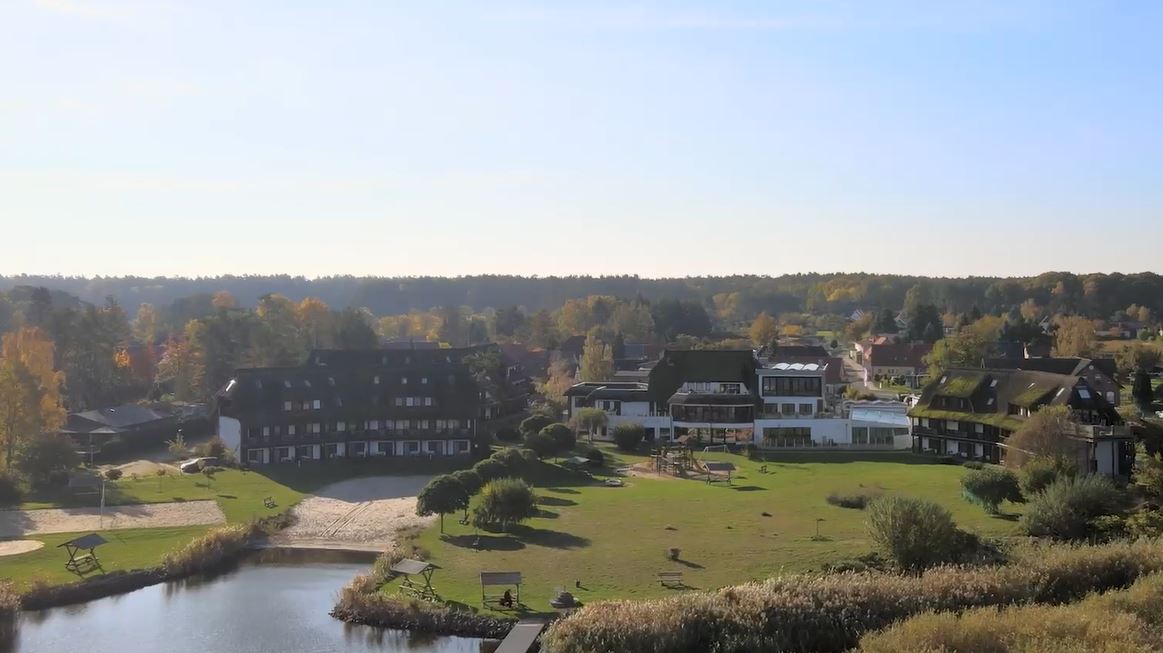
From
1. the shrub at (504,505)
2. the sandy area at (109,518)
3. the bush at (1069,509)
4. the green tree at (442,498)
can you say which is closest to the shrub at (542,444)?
the green tree at (442,498)

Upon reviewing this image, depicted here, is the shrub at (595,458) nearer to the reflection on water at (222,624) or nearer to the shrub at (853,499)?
the shrub at (853,499)

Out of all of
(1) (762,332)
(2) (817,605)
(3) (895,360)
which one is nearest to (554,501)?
(2) (817,605)

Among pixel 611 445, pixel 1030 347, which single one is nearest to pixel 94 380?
pixel 611 445

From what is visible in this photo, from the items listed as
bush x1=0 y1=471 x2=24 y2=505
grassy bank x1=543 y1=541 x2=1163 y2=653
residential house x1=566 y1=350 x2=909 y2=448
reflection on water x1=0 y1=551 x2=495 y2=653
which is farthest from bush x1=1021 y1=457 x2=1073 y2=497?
bush x1=0 y1=471 x2=24 y2=505

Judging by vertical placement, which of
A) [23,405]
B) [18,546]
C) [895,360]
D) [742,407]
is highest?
[23,405]

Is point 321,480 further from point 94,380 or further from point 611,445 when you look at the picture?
point 94,380

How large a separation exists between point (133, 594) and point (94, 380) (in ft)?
137

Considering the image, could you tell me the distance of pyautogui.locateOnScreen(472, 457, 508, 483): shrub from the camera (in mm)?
39594

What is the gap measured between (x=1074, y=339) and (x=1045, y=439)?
152 feet

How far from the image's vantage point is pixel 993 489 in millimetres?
34969

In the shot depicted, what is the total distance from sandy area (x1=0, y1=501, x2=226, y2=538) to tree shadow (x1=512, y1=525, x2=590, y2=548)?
12035 millimetres

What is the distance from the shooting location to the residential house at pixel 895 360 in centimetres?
8981

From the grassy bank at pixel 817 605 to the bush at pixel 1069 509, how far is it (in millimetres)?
5268

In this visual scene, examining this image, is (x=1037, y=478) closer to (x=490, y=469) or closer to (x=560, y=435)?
(x=490, y=469)
